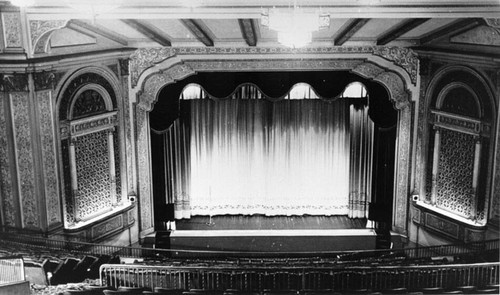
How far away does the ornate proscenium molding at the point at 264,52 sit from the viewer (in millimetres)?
12164

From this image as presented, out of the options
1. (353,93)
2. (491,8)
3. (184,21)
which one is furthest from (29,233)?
(491,8)

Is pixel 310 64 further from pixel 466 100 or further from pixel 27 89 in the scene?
pixel 27 89

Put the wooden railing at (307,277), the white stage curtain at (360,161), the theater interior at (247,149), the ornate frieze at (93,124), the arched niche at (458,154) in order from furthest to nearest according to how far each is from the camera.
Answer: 1. the white stage curtain at (360,161)
2. the ornate frieze at (93,124)
3. the arched niche at (458,154)
4. the theater interior at (247,149)
5. the wooden railing at (307,277)

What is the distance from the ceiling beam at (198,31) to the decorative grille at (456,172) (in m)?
5.29

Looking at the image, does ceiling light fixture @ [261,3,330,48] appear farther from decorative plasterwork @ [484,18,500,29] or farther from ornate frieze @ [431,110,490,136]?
ornate frieze @ [431,110,490,136]

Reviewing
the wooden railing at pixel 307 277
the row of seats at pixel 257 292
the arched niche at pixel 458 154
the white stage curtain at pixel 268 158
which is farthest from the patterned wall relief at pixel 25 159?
the arched niche at pixel 458 154

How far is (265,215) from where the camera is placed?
14.6 metres

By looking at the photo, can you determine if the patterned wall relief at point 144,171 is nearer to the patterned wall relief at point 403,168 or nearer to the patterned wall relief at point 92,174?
the patterned wall relief at point 92,174

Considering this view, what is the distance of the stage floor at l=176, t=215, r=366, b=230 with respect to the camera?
1375 centimetres

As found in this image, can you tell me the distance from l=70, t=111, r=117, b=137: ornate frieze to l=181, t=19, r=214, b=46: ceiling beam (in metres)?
2.50

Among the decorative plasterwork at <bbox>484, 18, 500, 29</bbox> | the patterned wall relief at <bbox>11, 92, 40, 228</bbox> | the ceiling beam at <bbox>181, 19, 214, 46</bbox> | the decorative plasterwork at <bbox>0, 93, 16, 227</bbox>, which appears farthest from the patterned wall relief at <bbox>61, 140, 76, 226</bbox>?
the decorative plasterwork at <bbox>484, 18, 500, 29</bbox>

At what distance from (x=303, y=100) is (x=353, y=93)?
1.33 m

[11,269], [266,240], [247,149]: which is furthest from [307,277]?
[247,149]

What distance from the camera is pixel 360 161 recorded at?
1395 centimetres
